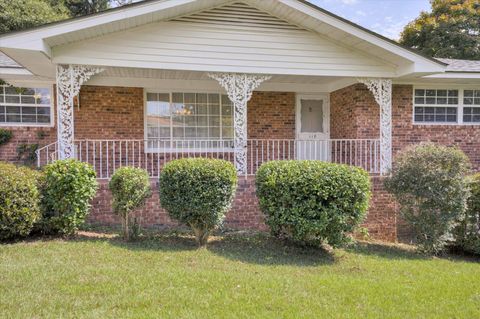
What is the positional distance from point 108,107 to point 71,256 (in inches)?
221

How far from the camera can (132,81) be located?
32.6 ft

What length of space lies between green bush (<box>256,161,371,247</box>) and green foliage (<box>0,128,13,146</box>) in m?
7.29

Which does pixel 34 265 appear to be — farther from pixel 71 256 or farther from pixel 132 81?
pixel 132 81

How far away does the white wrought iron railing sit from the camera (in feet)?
32.2

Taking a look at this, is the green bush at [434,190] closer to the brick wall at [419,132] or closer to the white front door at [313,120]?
the brick wall at [419,132]

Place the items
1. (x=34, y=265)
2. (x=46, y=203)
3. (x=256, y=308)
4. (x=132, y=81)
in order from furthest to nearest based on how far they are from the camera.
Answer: (x=132, y=81), (x=46, y=203), (x=34, y=265), (x=256, y=308)

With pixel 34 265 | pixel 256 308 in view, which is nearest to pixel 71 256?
pixel 34 265

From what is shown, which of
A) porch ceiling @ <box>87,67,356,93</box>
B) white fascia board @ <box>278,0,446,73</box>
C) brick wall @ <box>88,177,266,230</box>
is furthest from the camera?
porch ceiling @ <box>87,67,356,93</box>

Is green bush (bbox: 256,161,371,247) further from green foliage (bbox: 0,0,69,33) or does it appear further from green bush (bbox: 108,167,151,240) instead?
green foliage (bbox: 0,0,69,33)

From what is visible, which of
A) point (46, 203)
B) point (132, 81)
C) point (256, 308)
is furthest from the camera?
point (132, 81)

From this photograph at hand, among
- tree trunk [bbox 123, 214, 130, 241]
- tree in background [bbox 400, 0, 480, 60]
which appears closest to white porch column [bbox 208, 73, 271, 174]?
tree trunk [bbox 123, 214, 130, 241]

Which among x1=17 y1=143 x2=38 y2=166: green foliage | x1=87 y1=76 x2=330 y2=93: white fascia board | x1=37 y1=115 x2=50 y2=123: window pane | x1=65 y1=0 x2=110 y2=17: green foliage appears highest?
x1=65 y1=0 x2=110 y2=17: green foliage

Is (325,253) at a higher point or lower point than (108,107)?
lower

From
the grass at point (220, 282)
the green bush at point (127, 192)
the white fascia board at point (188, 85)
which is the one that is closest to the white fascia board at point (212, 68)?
the white fascia board at point (188, 85)
